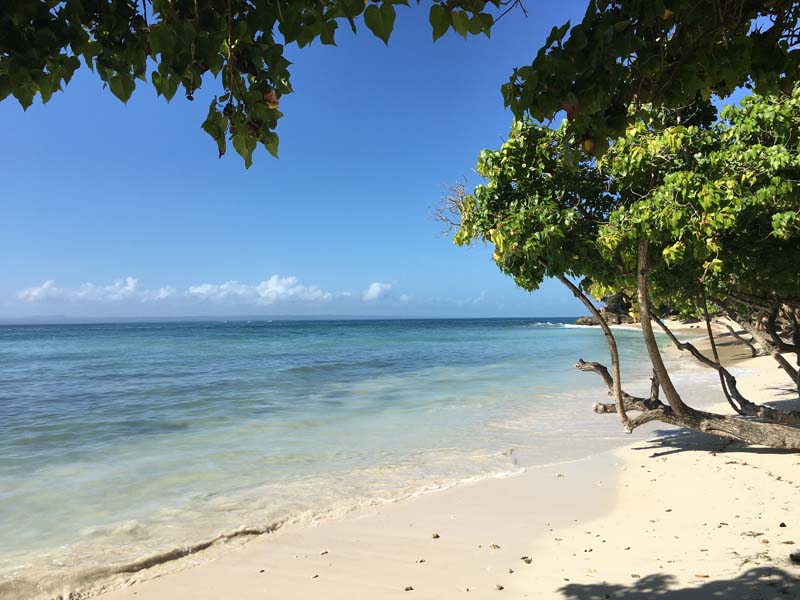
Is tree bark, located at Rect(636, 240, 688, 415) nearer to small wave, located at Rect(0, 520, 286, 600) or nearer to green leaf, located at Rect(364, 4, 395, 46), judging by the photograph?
green leaf, located at Rect(364, 4, 395, 46)

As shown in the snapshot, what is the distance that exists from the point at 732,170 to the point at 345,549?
581 centimetres

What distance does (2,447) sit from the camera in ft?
31.7

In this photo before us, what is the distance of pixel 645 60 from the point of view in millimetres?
2230

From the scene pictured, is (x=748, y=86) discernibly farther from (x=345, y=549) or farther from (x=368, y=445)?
(x=368, y=445)

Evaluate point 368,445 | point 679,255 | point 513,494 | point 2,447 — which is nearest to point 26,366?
point 2,447

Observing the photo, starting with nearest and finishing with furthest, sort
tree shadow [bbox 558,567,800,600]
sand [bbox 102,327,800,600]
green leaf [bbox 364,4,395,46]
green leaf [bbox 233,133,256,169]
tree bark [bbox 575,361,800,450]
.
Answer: green leaf [bbox 364,4,395,46] < green leaf [bbox 233,133,256,169] < tree shadow [bbox 558,567,800,600] < sand [bbox 102,327,800,600] < tree bark [bbox 575,361,800,450]

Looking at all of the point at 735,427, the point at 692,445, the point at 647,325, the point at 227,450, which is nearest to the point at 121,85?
the point at 647,325

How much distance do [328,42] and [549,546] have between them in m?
4.73

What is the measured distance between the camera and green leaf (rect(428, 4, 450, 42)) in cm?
176

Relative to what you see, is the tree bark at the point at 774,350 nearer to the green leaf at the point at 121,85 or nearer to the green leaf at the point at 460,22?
the green leaf at the point at 460,22

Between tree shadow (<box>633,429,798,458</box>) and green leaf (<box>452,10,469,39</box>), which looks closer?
green leaf (<box>452,10,469,39</box>)

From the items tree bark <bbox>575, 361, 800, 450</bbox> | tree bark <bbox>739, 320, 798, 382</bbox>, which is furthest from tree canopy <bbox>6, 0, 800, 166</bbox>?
tree bark <bbox>739, 320, 798, 382</bbox>

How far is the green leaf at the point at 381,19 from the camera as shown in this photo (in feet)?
5.40

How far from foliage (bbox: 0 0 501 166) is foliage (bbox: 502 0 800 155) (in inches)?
14.7
